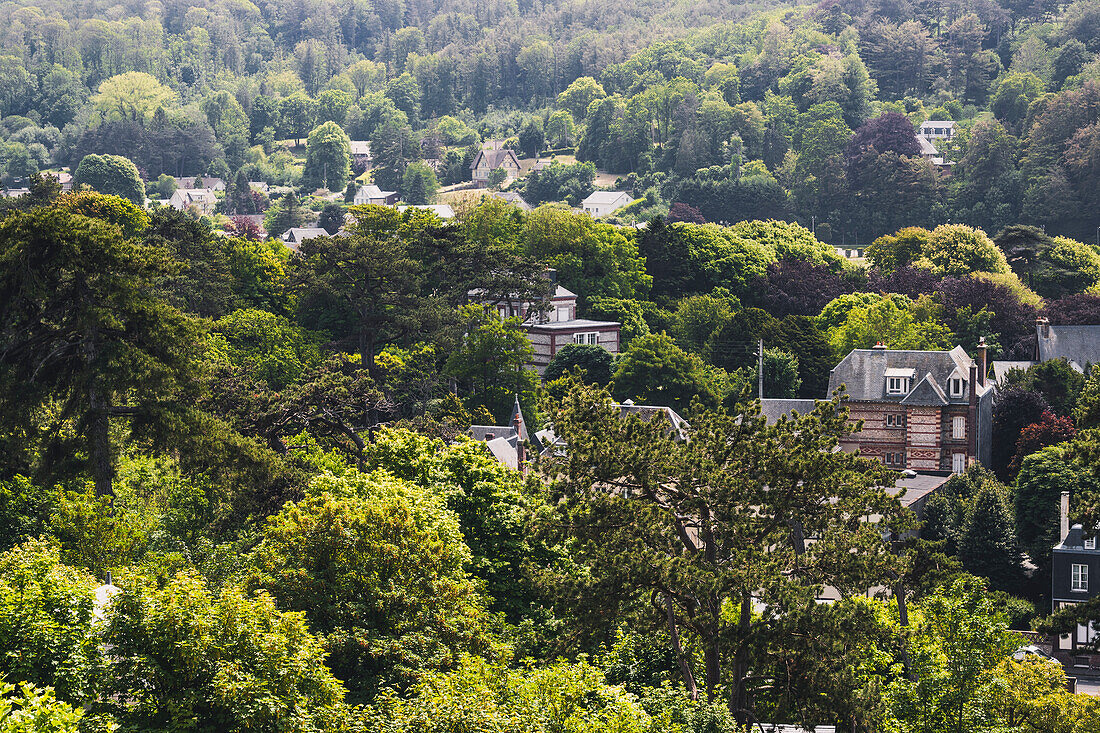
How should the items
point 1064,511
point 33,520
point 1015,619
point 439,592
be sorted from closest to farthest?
point 439,592, point 33,520, point 1015,619, point 1064,511

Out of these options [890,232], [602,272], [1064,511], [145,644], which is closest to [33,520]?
[145,644]

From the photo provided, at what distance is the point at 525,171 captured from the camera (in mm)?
170625

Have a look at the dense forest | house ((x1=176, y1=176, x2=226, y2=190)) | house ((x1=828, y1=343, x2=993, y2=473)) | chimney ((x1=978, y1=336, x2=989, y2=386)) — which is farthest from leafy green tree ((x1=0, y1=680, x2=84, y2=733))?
house ((x1=176, y1=176, x2=226, y2=190))

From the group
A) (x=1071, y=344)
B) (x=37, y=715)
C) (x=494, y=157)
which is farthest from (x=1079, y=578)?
(x=494, y=157)

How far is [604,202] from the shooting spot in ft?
474

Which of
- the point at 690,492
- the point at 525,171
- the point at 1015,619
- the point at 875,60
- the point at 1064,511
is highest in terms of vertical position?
the point at 875,60

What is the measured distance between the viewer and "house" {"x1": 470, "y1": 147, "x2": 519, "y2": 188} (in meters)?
170

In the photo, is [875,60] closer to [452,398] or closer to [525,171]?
[525,171]

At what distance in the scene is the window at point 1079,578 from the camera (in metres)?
45.1

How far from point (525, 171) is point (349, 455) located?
13392cm

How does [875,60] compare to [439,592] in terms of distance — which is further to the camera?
[875,60]

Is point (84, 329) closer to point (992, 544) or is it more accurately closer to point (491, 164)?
point (992, 544)

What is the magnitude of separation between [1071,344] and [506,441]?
37.4 m

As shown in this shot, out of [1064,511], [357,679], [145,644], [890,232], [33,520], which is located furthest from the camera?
[890,232]
